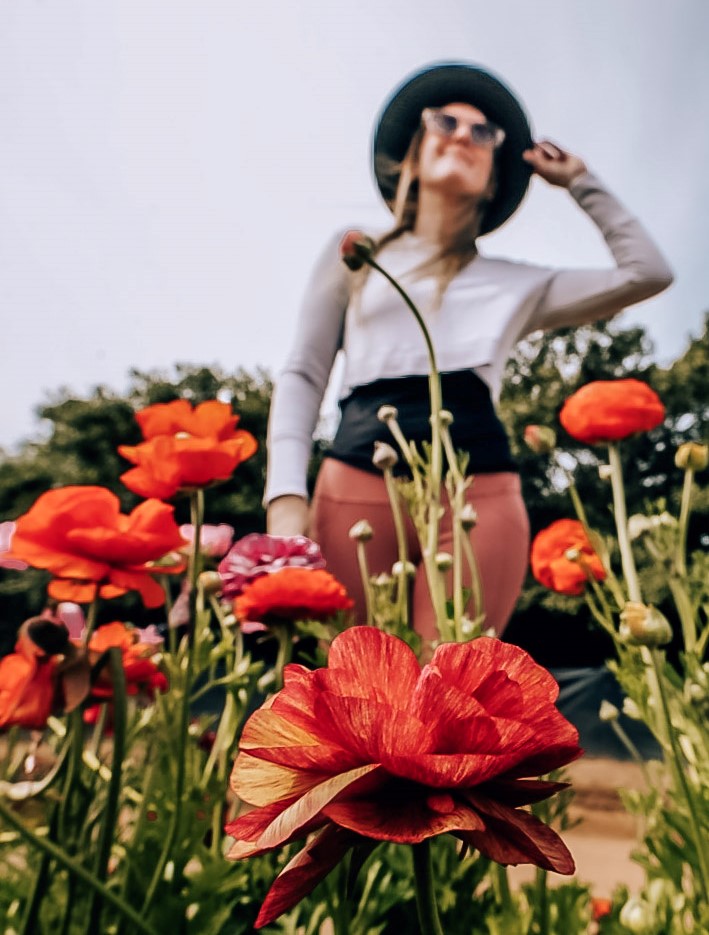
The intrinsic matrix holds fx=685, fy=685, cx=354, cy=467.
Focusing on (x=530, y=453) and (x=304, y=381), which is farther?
(x=530, y=453)

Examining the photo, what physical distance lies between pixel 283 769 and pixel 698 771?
44cm

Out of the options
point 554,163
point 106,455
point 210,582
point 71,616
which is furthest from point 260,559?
point 106,455

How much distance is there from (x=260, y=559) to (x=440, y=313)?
52cm

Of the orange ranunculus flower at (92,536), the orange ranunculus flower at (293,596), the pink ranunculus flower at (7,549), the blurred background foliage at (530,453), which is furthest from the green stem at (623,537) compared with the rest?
the blurred background foliage at (530,453)

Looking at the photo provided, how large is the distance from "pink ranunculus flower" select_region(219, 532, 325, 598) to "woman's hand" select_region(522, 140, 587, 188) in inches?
29.3

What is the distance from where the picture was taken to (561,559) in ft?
2.39

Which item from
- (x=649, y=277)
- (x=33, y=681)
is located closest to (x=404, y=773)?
(x=33, y=681)

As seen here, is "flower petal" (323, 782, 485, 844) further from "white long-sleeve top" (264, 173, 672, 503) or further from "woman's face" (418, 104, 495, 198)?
"woman's face" (418, 104, 495, 198)

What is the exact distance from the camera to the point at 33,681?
40 cm

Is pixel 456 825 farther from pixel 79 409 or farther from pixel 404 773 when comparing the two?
pixel 79 409

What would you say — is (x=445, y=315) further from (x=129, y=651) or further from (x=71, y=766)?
(x=71, y=766)

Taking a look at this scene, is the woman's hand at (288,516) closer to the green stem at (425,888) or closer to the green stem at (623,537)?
the green stem at (623,537)

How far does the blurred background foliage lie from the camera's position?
5672 millimetres

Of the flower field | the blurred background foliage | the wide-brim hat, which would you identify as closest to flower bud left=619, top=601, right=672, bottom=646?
the flower field
